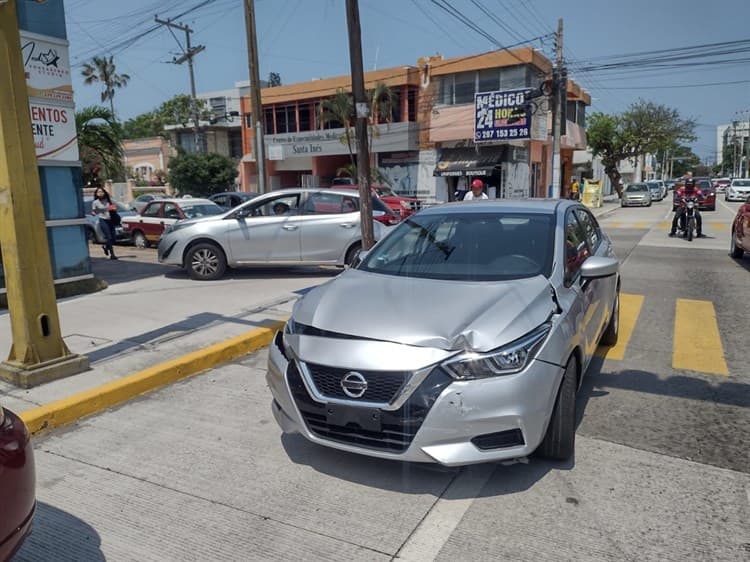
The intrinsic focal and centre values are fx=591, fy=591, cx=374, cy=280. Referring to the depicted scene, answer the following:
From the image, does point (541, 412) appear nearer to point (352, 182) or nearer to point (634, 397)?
point (634, 397)

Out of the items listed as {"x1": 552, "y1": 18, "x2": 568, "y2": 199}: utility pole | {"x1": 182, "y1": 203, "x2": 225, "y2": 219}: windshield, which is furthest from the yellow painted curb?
{"x1": 552, "y1": 18, "x2": 568, "y2": 199}: utility pole

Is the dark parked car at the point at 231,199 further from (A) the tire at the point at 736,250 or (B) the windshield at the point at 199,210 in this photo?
(A) the tire at the point at 736,250

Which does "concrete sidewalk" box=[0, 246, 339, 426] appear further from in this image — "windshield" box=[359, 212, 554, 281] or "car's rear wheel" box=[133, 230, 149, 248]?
"car's rear wheel" box=[133, 230, 149, 248]

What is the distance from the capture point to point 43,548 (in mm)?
3002

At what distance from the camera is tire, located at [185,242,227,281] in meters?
10.2

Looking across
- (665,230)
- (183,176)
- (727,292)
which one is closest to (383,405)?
(727,292)

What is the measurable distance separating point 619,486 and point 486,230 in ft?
7.00

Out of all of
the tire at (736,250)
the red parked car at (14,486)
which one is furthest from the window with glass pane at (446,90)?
the red parked car at (14,486)

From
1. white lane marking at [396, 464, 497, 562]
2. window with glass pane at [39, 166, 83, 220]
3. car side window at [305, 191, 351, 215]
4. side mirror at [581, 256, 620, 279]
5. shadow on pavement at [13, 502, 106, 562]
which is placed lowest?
white lane marking at [396, 464, 497, 562]

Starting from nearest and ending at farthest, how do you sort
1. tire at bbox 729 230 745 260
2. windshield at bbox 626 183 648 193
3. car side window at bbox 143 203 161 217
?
1. tire at bbox 729 230 745 260
2. car side window at bbox 143 203 161 217
3. windshield at bbox 626 183 648 193

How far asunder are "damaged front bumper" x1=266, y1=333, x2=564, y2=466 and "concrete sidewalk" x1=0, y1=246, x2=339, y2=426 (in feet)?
9.02

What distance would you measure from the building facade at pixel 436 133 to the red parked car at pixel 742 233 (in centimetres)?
1710

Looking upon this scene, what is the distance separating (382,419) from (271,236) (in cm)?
733

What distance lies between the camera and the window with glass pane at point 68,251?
28.0ft
